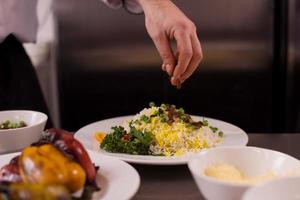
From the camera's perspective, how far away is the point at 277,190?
75 centimetres

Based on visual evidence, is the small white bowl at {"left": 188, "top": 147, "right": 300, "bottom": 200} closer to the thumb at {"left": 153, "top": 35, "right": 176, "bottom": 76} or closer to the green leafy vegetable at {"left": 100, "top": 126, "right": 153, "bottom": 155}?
the green leafy vegetable at {"left": 100, "top": 126, "right": 153, "bottom": 155}

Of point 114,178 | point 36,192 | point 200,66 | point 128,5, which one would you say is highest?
point 128,5

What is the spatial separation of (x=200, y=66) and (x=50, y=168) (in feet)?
6.07

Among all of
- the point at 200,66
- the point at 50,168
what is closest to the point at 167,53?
the point at 50,168

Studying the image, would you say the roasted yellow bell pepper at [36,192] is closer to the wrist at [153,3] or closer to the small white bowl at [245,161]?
the small white bowl at [245,161]

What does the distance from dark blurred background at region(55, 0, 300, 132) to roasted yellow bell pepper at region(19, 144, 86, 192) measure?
1.72m

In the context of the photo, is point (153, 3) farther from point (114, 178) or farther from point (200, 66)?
point (200, 66)

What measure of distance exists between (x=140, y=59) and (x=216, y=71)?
0.44 metres

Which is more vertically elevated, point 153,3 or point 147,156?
point 153,3

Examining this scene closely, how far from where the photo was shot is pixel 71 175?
80 centimetres

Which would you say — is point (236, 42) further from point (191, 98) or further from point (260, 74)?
point (191, 98)

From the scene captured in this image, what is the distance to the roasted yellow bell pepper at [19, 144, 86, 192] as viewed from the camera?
76 centimetres

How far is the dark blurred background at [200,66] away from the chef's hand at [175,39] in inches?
42.8

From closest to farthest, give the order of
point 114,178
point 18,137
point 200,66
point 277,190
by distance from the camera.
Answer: point 277,190, point 114,178, point 18,137, point 200,66
